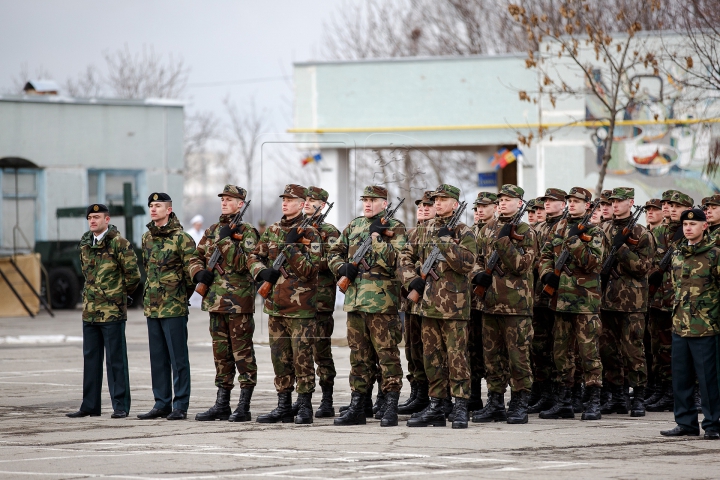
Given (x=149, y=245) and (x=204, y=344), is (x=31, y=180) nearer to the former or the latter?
(x=204, y=344)

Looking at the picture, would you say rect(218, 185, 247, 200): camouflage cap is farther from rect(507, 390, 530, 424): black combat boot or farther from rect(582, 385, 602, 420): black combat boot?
rect(582, 385, 602, 420): black combat boot

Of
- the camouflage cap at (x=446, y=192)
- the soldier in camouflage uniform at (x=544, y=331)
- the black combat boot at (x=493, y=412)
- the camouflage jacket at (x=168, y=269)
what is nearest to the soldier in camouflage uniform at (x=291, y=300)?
the camouflage jacket at (x=168, y=269)

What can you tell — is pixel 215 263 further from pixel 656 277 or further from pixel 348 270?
pixel 656 277

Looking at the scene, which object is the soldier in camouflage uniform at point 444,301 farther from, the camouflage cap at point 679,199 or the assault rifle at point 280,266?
the camouflage cap at point 679,199

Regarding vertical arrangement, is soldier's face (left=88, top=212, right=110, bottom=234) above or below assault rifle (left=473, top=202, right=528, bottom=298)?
above

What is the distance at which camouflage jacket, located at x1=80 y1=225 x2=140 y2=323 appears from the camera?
1195cm

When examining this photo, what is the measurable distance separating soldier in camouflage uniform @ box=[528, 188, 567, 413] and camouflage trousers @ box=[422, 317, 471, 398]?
1496 millimetres

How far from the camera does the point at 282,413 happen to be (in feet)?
36.9

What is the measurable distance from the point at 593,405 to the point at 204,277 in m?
3.95

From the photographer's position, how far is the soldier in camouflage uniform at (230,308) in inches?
449

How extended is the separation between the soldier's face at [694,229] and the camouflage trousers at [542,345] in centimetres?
221

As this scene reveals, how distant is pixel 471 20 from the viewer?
4338 cm

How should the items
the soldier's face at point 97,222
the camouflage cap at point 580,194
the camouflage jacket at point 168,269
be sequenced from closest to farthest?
the camouflage jacket at point 168,269, the camouflage cap at point 580,194, the soldier's face at point 97,222

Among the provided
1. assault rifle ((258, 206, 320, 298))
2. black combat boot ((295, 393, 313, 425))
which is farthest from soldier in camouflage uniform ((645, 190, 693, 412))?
assault rifle ((258, 206, 320, 298))
